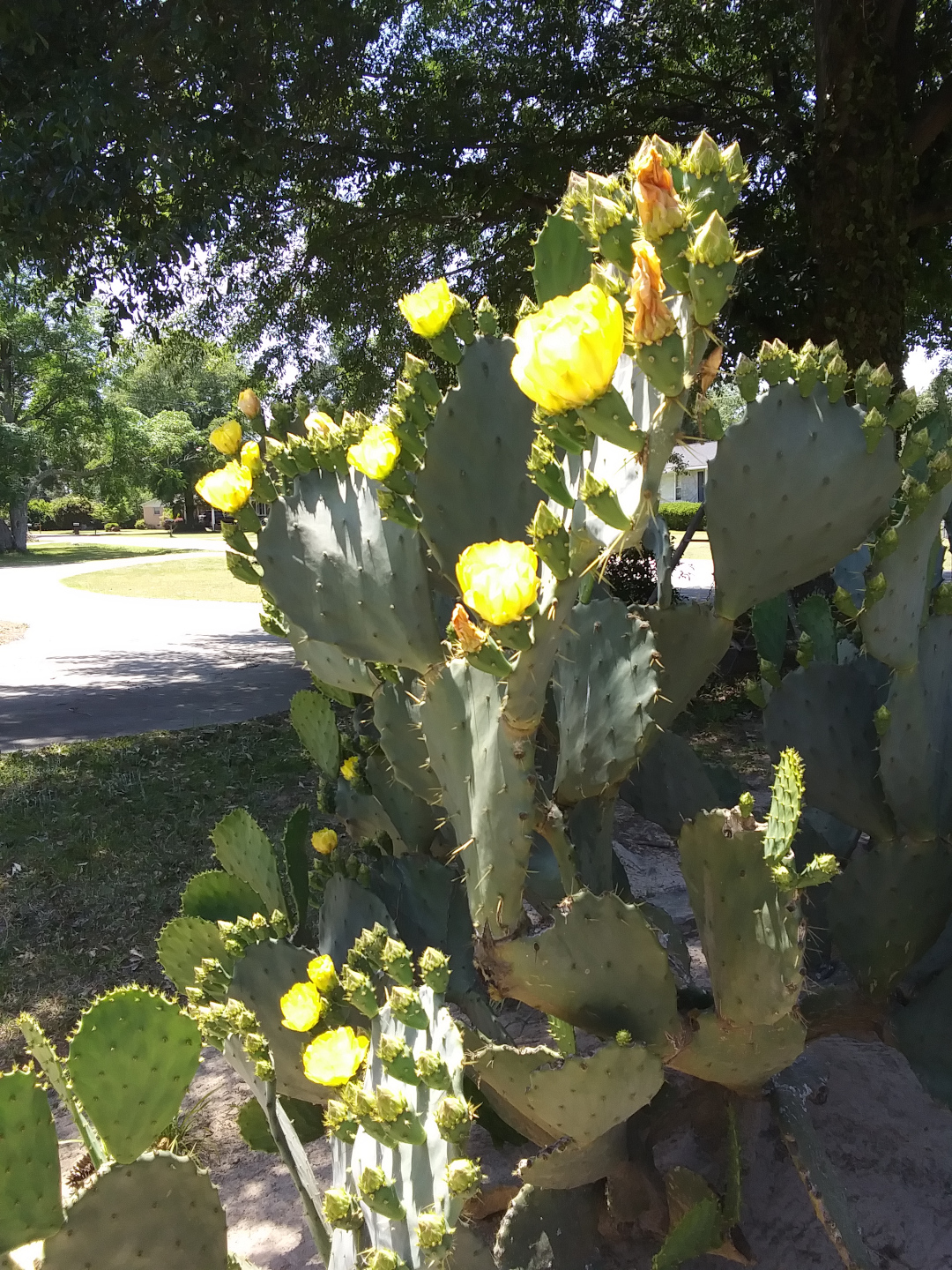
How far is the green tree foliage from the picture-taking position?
461 centimetres

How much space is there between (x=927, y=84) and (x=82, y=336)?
2247cm

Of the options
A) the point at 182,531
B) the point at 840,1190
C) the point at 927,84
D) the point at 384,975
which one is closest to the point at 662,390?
the point at 384,975

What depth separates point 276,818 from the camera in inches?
195

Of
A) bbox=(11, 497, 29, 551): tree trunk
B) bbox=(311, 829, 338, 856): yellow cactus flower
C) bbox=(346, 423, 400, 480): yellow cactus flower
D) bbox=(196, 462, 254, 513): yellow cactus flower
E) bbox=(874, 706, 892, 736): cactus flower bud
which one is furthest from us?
bbox=(11, 497, 29, 551): tree trunk

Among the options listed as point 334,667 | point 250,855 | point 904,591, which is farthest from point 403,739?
point 904,591

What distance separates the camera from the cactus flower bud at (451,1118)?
1.23 metres

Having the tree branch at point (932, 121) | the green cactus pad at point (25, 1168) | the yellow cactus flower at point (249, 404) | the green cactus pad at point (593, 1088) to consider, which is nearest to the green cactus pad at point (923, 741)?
the green cactus pad at point (593, 1088)

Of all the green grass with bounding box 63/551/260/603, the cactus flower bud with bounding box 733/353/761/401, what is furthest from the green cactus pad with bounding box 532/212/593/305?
the green grass with bounding box 63/551/260/603

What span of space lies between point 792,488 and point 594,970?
91 cm

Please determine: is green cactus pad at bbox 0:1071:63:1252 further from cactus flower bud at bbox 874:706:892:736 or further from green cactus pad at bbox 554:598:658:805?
cactus flower bud at bbox 874:706:892:736

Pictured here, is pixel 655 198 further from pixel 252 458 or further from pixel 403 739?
pixel 403 739

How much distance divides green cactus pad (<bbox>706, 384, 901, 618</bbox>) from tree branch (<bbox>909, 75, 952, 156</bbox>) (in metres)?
5.76

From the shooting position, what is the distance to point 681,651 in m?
2.04

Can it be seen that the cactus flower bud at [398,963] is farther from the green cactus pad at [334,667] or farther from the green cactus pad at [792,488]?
the green cactus pad at [792,488]
